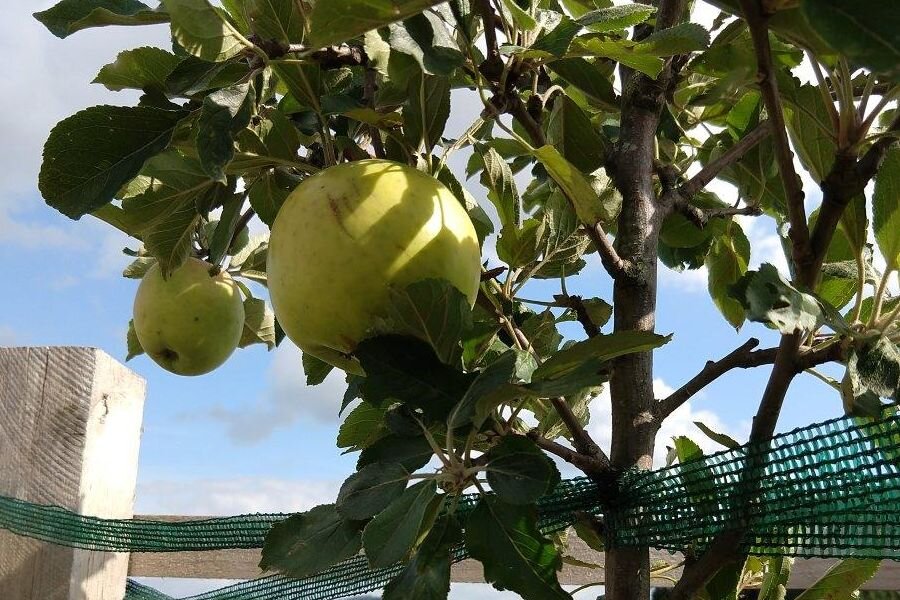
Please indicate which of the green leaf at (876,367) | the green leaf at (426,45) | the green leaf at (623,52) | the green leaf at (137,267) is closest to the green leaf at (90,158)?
the green leaf at (426,45)

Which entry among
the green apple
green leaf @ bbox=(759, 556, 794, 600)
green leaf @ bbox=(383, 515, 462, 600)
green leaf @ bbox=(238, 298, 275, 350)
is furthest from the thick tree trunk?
green leaf @ bbox=(238, 298, 275, 350)

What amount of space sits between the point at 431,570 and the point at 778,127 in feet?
1.28

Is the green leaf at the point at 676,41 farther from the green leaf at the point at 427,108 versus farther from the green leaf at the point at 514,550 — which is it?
the green leaf at the point at 514,550

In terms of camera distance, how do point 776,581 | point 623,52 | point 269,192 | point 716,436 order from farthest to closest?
point 776,581, point 716,436, point 269,192, point 623,52

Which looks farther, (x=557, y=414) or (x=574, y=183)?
(x=557, y=414)

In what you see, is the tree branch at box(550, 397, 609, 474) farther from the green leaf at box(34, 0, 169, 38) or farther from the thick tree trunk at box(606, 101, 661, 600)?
the green leaf at box(34, 0, 169, 38)

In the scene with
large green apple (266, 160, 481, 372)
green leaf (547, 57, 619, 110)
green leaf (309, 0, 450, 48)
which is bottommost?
large green apple (266, 160, 481, 372)

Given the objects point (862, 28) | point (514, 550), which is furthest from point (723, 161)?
point (862, 28)

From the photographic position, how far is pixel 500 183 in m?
0.87

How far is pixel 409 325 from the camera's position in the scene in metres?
0.57

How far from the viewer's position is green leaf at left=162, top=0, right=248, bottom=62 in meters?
0.59

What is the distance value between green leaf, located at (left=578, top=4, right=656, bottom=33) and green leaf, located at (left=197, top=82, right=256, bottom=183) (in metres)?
0.28

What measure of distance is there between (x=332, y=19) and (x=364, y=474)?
34cm

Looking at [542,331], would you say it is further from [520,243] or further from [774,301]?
[774,301]
